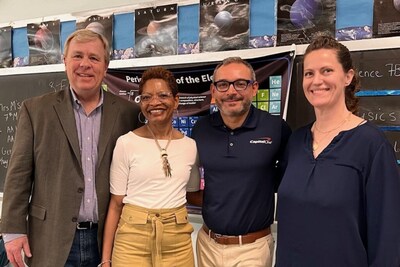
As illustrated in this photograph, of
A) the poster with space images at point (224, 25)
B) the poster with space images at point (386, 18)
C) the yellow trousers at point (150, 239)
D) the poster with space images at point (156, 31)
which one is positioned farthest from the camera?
the poster with space images at point (156, 31)

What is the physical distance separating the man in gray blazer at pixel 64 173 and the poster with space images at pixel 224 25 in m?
0.98

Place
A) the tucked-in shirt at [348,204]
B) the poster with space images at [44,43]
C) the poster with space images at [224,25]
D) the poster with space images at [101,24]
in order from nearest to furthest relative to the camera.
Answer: the tucked-in shirt at [348,204]
the poster with space images at [224,25]
the poster with space images at [101,24]
the poster with space images at [44,43]

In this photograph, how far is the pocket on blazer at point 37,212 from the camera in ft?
5.37

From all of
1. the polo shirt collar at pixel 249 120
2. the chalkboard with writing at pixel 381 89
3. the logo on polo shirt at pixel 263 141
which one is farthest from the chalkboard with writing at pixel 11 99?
the chalkboard with writing at pixel 381 89

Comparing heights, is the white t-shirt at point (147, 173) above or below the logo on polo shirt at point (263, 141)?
below

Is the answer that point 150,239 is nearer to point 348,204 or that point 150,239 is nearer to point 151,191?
point 151,191

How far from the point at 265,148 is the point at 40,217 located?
1023mm

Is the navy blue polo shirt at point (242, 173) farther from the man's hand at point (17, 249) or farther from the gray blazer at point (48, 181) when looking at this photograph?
the man's hand at point (17, 249)

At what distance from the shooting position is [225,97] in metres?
1.67

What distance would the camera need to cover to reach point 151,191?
5.24 feet

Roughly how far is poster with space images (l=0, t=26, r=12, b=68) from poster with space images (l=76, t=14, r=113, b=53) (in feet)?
2.57

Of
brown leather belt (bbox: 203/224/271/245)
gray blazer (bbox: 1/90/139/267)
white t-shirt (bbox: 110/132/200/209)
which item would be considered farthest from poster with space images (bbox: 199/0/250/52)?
brown leather belt (bbox: 203/224/271/245)

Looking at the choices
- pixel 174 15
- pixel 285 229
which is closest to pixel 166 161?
pixel 285 229

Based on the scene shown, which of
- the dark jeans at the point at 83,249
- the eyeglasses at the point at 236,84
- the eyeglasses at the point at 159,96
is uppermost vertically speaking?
the eyeglasses at the point at 236,84
